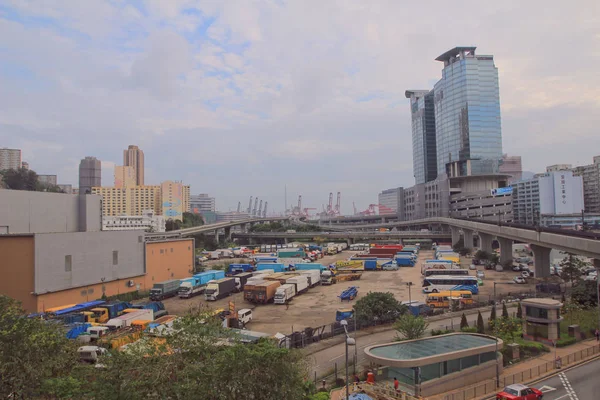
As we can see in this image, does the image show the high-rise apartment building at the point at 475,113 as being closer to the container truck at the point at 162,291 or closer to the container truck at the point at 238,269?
the container truck at the point at 238,269

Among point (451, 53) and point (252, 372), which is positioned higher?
point (451, 53)

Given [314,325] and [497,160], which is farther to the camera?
[497,160]

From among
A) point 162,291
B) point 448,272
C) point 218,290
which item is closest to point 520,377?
point 218,290

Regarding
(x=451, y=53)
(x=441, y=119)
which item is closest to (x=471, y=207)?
(x=441, y=119)

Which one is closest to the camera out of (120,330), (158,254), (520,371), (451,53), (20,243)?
(520,371)

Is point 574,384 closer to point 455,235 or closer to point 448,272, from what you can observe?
point 448,272

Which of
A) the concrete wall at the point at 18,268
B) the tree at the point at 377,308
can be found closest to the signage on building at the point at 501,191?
the tree at the point at 377,308

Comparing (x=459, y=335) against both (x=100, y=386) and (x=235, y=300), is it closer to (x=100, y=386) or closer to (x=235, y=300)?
(x=100, y=386)

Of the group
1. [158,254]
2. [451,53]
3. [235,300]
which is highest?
[451,53]
